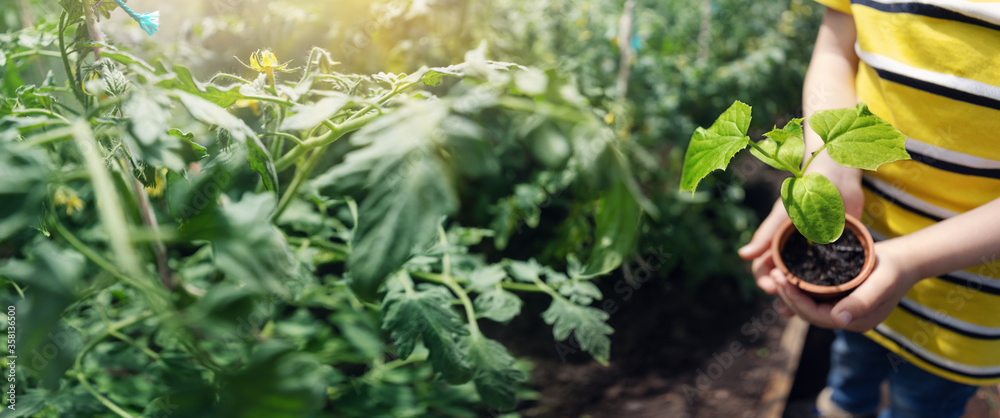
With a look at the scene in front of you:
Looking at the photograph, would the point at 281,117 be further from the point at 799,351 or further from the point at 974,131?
the point at 799,351

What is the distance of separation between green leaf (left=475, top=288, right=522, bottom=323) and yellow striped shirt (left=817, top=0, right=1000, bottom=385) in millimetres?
693

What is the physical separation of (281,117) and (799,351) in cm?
176

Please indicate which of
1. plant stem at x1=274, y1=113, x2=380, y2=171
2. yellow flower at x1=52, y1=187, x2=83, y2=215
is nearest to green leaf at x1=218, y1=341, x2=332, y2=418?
plant stem at x1=274, y1=113, x2=380, y2=171

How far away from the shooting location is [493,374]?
2.50ft

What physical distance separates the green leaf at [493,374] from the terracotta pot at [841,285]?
18.4 inches

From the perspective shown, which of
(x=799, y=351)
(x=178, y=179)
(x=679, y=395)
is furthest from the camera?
(x=799, y=351)

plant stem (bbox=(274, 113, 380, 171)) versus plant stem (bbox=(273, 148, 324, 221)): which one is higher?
plant stem (bbox=(274, 113, 380, 171))

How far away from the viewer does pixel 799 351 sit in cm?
173

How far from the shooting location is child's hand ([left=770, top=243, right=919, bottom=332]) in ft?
2.49

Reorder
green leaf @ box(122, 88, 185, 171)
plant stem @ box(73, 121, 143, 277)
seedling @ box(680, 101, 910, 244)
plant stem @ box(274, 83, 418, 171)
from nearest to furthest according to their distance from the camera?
plant stem @ box(73, 121, 143, 277) < green leaf @ box(122, 88, 185, 171) < plant stem @ box(274, 83, 418, 171) < seedling @ box(680, 101, 910, 244)

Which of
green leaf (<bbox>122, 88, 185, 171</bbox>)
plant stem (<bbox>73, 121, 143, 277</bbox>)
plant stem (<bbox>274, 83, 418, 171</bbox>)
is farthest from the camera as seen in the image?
plant stem (<bbox>274, 83, 418, 171</bbox>)

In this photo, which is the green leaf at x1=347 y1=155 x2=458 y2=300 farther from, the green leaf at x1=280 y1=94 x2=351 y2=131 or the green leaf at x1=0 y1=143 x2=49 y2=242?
the green leaf at x1=0 y1=143 x2=49 y2=242

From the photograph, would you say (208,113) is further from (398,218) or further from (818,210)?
(818,210)

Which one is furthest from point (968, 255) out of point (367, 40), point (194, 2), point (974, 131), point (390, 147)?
point (194, 2)
